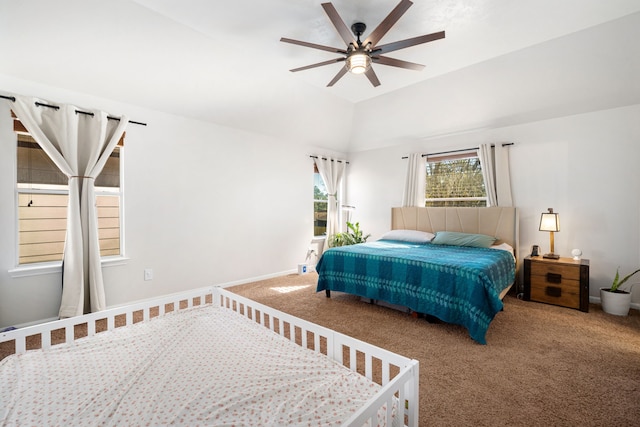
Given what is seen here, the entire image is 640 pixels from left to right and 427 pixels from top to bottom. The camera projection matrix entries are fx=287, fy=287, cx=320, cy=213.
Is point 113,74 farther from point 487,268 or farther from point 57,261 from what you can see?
point 487,268

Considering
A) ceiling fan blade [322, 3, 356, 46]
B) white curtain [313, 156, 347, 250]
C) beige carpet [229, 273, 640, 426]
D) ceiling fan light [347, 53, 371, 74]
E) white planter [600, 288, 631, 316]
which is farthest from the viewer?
white curtain [313, 156, 347, 250]

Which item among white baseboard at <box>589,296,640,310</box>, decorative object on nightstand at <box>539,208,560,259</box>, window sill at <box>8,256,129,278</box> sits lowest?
white baseboard at <box>589,296,640,310</box>

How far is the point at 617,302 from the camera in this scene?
9.87ft

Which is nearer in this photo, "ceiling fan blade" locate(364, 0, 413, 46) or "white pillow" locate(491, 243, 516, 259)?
"ceiling fan blade" locate(364, 0, 413, 46)

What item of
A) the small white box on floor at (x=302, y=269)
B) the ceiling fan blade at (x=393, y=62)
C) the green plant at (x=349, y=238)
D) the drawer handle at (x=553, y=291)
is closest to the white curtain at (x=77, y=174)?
the small white box on floor at (x=302, y=269)

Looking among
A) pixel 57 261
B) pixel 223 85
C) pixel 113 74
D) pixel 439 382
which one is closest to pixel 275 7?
pixel 223 85

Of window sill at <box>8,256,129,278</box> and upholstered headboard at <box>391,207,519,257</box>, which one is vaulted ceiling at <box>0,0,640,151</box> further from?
window sill at <box>8,256,129,278</box>

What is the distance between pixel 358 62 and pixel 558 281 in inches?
130

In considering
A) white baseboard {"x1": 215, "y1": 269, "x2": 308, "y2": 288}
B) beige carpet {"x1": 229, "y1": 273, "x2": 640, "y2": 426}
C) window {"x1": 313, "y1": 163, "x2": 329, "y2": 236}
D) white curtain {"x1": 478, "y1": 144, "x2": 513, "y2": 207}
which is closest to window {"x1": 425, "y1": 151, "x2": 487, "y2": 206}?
white curtain {"x1": 478, "y1": 144, "x2": 513, "y2": 207}

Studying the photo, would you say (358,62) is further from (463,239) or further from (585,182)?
(585,182)

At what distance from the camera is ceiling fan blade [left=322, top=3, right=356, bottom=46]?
1846mm

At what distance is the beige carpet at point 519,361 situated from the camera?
1.62 metres

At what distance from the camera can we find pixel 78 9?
2266 millimetres

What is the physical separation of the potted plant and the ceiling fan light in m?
3.40
